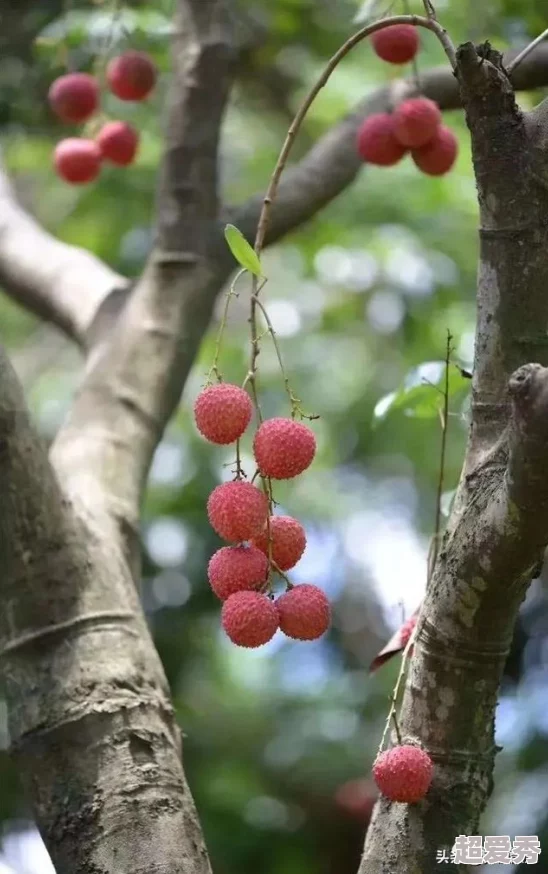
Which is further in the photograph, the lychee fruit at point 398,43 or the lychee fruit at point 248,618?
the lychee fruit at point 398,43

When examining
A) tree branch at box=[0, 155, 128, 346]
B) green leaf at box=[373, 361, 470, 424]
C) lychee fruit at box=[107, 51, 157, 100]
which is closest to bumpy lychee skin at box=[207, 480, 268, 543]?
green leaf at box=[373, 361, 470, 424]

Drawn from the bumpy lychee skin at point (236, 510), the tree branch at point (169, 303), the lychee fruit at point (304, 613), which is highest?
the tree branch at point (169, 303)

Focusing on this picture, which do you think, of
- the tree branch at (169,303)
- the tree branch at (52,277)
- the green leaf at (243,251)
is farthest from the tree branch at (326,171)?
the green leaf at (243,251)

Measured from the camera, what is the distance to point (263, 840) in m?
1.73

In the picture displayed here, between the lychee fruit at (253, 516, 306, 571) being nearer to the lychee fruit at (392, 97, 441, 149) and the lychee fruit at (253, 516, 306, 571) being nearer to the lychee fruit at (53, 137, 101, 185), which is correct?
the lychee fruit at (392, 97, 441, 149)

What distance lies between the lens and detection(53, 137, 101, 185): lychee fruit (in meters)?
1.62

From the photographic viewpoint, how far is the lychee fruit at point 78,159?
1621mm

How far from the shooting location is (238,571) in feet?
2.47

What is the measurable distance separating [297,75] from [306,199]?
0.63 metres

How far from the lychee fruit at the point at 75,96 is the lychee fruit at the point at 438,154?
0.53 metres

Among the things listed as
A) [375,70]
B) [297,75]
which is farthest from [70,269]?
[375,70]

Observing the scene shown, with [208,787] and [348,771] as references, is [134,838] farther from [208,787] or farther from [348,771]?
[348,771]

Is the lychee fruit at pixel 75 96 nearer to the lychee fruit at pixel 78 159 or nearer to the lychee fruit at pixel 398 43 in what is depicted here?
the lychee fruit at pixel 78 159

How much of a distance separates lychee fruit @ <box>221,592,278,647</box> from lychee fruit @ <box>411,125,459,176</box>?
657 millimetres
